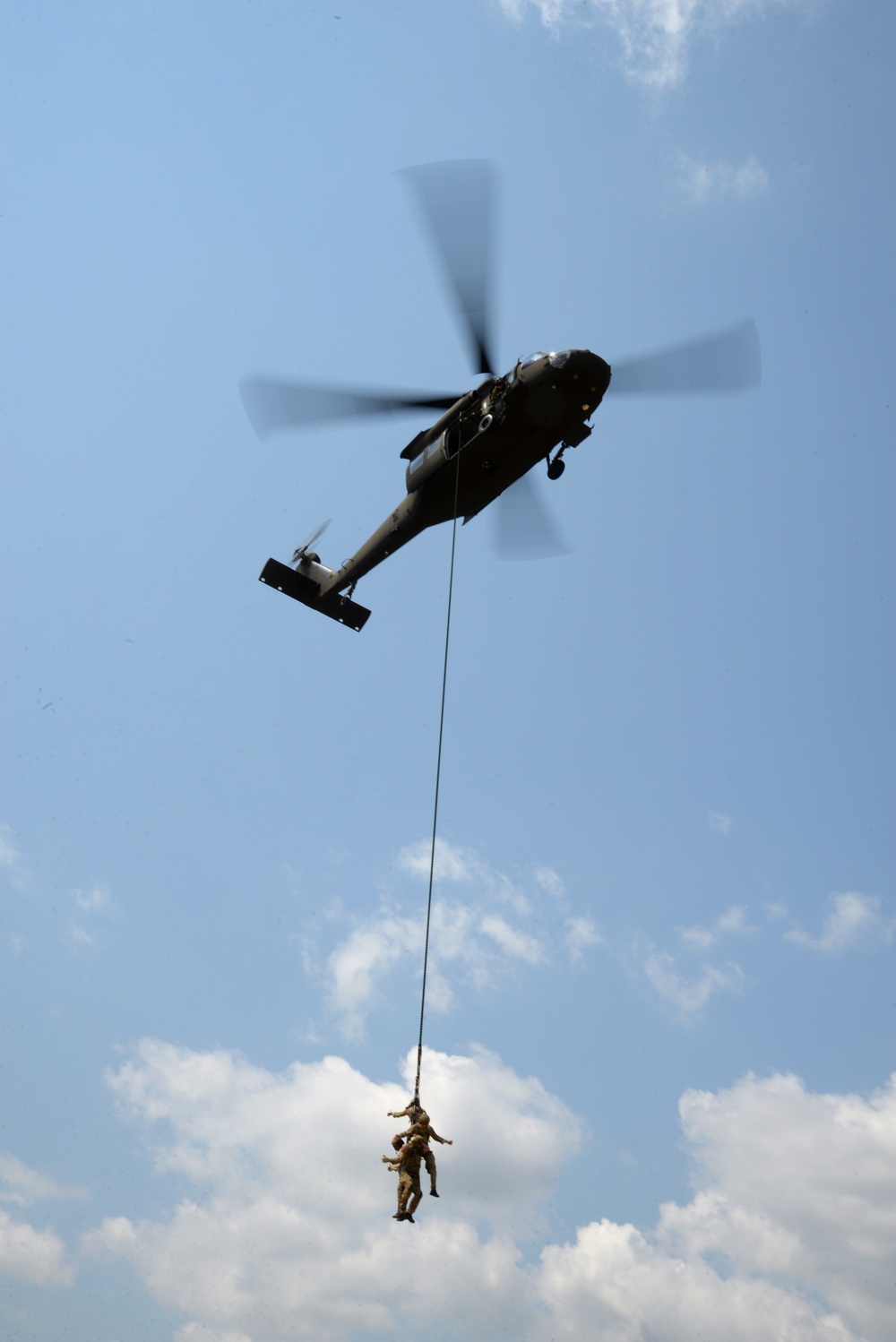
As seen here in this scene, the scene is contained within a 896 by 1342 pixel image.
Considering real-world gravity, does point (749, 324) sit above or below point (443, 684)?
above

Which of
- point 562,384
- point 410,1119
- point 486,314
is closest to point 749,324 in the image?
point 562,384

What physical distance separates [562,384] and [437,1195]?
952 centimetres

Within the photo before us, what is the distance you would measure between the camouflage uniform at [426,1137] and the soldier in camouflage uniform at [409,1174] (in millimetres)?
49

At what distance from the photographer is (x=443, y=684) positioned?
1383 centimetres

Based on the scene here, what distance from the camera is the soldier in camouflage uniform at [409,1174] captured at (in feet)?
33.3

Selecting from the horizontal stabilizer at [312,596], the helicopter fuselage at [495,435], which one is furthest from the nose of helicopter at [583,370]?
the horizontal stabilizer at [312,596]

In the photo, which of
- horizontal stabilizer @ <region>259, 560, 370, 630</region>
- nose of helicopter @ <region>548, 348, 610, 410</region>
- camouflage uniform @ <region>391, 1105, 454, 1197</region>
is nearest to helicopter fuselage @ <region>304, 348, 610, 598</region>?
nose of helicopter @ <region>548, 348, 610, 410</region>

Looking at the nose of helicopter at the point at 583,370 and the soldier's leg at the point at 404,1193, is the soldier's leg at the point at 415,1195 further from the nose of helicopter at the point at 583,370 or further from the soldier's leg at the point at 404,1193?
the nose of helicopter at the point at 583,370

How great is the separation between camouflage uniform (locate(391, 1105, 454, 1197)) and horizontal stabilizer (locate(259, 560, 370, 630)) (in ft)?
27.5

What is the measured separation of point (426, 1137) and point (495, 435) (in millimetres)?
8561

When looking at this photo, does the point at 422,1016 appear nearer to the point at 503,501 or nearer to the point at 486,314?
the point at 503,501

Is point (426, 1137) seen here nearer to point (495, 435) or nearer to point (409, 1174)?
point (409, 1174)

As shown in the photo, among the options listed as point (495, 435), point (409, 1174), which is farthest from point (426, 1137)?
point (495, 435)

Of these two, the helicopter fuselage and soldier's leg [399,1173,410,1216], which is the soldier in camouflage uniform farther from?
the helicopter fuselage
